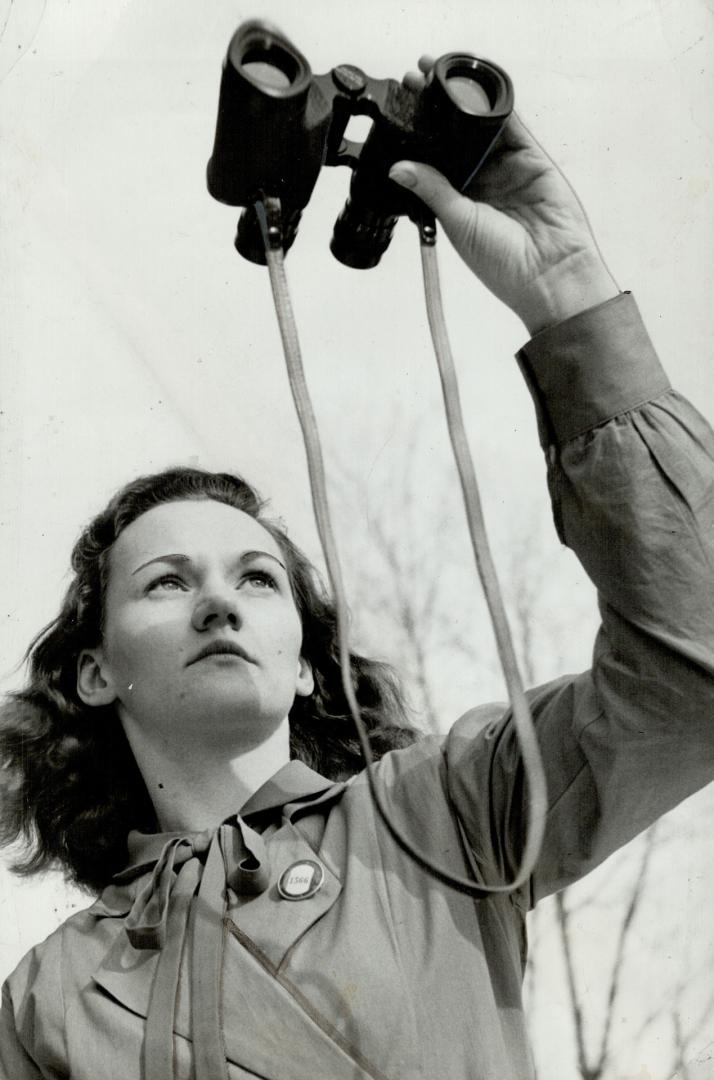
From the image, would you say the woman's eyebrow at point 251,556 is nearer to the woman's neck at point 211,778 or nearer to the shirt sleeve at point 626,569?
the woman's neck at point 211,778

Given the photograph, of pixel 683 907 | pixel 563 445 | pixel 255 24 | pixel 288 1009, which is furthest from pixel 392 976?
pixel 255 24

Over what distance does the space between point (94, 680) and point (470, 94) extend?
1.26 meters

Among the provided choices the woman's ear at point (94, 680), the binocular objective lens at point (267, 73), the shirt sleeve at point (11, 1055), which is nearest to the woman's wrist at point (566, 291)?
the binocular objective lens at point (267, 73)

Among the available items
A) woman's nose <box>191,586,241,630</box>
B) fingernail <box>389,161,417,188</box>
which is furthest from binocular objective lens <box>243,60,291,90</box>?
woman's nose <box>191,586,241,630</box>

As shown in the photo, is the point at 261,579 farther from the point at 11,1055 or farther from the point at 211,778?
the point at 11,1055

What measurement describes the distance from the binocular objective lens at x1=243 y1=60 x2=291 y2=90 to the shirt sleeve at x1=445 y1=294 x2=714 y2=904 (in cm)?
42

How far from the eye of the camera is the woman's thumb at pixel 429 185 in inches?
64.3

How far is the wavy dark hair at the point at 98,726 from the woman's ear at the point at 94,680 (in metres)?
0.03

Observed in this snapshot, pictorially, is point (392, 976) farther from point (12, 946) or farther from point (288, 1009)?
point (12, 946)

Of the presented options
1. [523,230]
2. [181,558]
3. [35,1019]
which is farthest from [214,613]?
[523,230]

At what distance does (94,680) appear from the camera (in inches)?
94.7

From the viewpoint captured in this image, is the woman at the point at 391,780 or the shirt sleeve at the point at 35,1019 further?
the shirt sleeve at the point at 35,1019

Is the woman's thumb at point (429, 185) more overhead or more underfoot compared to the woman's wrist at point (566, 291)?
more overhead

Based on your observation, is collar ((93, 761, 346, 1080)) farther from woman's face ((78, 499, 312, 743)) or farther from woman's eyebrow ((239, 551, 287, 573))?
woman's eyebrow ((239, 551, 287, 573))
